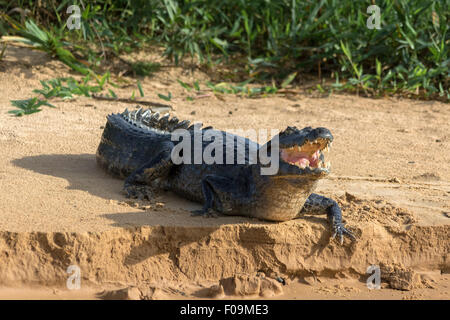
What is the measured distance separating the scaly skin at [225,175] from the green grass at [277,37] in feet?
9.80

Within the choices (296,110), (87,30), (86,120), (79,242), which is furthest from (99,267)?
(87,30)

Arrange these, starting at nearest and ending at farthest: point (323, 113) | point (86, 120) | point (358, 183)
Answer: point (358, 183), point (86, 120), point (323, 113)

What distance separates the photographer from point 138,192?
4410 millimetres

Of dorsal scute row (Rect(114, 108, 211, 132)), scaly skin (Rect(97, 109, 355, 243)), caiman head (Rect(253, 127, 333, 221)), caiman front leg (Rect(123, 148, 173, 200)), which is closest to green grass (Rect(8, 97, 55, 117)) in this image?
dorsal scute row (Rect(114, 108, 211, 132))

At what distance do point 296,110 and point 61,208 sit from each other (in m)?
3.80

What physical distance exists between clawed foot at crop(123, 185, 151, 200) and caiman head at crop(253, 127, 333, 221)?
0.82 meters

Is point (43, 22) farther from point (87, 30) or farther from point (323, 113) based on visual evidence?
point (323, 113)

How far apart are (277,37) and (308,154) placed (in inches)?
192

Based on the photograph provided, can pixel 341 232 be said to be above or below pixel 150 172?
below

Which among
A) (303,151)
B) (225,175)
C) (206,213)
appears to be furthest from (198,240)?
(303,151)

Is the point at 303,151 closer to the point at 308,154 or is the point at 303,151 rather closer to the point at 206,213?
the point at 308,154

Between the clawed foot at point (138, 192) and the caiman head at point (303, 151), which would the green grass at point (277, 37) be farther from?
the caiman head at point (303, 151)
